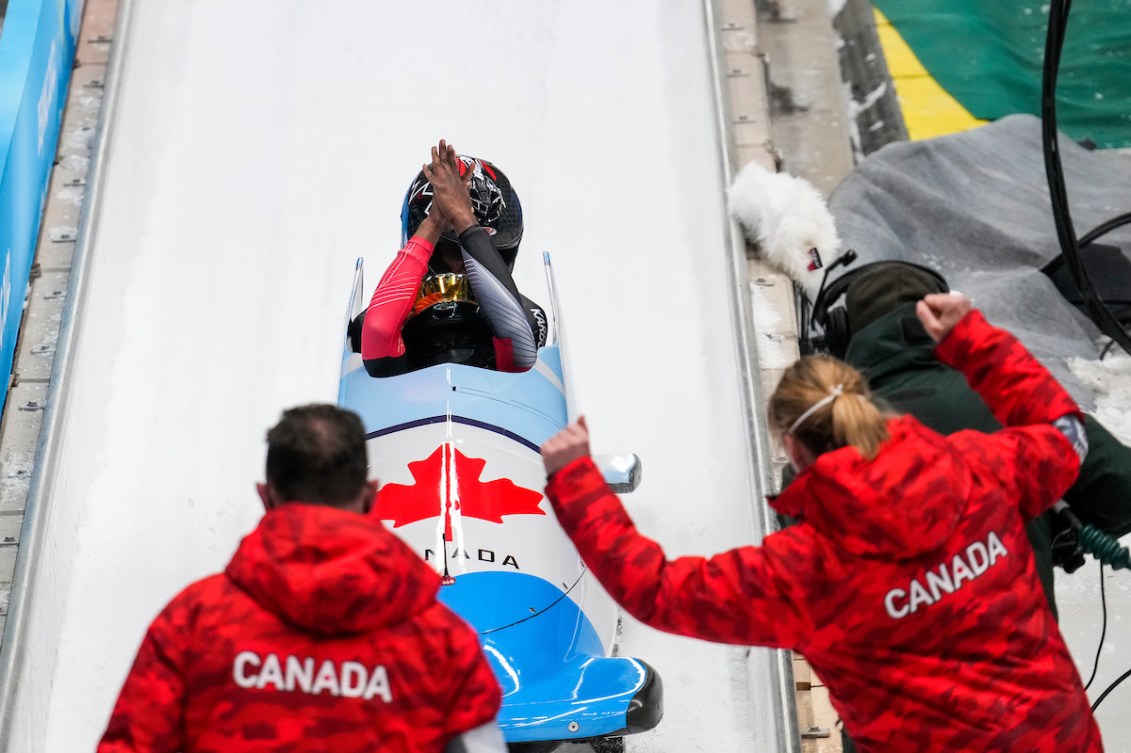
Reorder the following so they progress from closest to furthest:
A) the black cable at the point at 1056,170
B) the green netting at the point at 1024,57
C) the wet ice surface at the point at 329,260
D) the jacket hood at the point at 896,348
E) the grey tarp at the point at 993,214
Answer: the jacket hood at the point at 896,348 < the black cable at the point at 1056,170 < the wet ice surface at the point at 329,260 < the grey tarp at the point at 993,214 < the green netting at the point at 1024,57

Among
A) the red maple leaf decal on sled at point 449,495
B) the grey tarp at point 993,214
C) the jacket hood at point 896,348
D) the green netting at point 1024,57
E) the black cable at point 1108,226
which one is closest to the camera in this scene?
the jacket hood at point 896,348

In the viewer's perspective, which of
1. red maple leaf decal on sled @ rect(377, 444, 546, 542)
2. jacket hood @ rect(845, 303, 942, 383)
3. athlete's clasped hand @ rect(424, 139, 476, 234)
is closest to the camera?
jacket hood @ rect(845, 303, 942, 383)

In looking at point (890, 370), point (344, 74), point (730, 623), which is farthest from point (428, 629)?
point (344, 74)

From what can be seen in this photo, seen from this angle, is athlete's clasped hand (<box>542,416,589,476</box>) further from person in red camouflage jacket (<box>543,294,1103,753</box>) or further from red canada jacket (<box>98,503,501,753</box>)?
red canada jacket (<box>98,503,501,753</box>)

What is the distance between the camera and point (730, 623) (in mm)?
1754

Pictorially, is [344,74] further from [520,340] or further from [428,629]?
[428,629]

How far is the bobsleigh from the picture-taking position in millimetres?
2086

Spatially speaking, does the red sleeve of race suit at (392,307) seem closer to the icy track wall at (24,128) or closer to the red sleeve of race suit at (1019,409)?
the red sleeve of race suit at (1019,409)

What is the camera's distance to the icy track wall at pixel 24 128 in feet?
12.4

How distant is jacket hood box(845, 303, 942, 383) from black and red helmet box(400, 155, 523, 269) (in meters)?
1.19

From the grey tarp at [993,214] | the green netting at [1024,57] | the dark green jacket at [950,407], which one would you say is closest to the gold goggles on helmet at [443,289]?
the dark green jacket at [950,407]

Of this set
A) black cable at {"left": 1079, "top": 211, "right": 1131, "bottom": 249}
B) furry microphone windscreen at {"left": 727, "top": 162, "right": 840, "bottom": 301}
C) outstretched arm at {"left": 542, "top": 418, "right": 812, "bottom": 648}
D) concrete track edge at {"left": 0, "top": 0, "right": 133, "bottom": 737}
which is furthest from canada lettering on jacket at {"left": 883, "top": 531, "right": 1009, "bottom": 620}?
black cable at {"left": 1079, "top": 211, "right": 1131, "bottom": 249}

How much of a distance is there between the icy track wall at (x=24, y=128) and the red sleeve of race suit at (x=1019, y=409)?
9.45 feet

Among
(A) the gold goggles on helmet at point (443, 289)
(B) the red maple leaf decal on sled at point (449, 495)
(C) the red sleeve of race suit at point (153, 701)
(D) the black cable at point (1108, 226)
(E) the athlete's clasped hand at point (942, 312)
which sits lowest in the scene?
(C) the red sleeve of race suit at point (153, 701)
